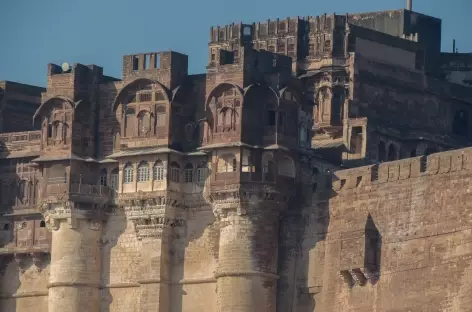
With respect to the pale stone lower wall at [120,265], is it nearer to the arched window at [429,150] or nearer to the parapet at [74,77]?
the parapet at [74,77]

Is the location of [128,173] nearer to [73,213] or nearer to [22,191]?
[73,213]

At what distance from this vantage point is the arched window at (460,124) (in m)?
96.1

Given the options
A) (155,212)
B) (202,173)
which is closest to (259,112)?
(202,173)

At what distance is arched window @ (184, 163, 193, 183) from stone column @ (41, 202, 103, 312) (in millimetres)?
3279

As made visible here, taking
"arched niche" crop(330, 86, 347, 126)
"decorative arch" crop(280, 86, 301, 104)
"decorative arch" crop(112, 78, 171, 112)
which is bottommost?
"decorative arch" crop(280, 86, 301, 104)

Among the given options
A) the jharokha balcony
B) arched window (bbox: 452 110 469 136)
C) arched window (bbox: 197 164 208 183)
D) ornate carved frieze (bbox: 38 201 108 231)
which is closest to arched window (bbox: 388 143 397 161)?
arched window (bbox: 452 110 469 136)

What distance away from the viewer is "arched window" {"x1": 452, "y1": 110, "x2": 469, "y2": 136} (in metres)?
96.1

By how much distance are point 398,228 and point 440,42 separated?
18.4 metres

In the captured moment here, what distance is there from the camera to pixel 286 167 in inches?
3359

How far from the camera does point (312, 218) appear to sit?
8512 centimetres

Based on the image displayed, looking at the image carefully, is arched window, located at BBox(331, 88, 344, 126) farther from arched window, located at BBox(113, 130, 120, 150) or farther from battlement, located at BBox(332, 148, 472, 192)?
arched window, located at BBox(113, 130, 120, 150)

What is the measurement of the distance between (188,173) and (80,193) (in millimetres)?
3672

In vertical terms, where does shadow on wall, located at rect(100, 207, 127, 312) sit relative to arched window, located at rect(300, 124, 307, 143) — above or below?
below

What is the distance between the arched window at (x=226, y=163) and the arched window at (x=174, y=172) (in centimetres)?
200
